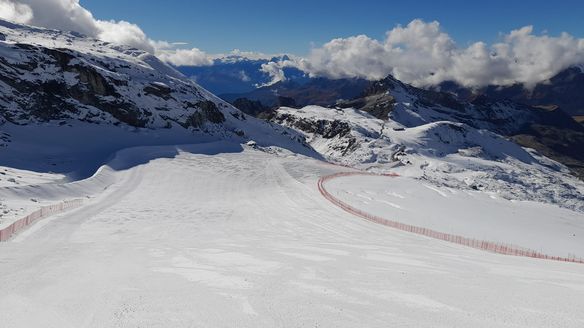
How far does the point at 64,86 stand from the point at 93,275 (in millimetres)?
74664

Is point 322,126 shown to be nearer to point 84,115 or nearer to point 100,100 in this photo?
point 100,100

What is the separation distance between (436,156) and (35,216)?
15251cm

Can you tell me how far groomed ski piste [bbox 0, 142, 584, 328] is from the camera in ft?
26.7

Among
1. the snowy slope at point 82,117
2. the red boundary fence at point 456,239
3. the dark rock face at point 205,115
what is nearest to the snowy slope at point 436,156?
the snowy slope at point 82,117

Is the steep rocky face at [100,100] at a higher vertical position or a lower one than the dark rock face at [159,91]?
lower

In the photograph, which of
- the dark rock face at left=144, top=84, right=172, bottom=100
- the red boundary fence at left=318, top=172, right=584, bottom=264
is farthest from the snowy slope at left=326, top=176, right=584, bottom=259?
the dark rock face at left=144, top=84, right=172, bottom=100

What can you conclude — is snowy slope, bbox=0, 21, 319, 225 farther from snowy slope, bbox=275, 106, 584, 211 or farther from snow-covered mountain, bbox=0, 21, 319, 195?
snowy slope, bbox=275, 106, 584, 211

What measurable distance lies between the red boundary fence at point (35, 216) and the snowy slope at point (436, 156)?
83.9 m

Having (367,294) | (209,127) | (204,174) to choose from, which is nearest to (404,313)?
(367,294)

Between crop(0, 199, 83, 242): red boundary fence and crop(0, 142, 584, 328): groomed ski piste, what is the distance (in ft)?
1.72

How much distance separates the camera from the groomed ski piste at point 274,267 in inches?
321

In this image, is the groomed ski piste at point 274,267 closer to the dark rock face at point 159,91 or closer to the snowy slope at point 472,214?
the snowy slope at point 472,214

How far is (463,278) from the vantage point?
11.4m

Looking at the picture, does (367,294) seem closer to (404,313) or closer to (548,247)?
(404,313)
